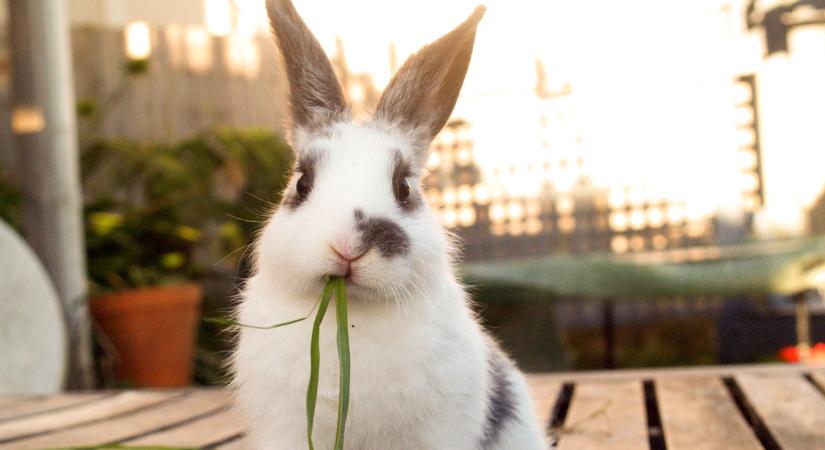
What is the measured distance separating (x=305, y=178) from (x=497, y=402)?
1.73 feet

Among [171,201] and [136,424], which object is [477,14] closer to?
[136,424]

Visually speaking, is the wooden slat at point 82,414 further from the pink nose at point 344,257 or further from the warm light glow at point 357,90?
the warm light glow at point 357,90

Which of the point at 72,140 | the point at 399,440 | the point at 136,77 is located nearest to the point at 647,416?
the point at 399,440

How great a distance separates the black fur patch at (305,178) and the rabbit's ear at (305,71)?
0.41ft

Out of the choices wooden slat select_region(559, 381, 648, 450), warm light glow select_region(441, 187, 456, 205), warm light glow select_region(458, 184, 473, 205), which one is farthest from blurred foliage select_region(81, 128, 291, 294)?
wooden slat select_region(559, 381, 648, 450)

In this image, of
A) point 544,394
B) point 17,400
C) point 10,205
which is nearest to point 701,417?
point 544,394

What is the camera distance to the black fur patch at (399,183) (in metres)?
1.51

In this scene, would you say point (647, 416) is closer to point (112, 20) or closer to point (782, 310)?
point (782, 310)

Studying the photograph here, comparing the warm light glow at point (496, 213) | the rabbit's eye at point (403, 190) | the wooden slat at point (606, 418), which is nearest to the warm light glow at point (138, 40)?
the warm light glow at point (496, 213)

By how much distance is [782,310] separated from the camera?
5988mm

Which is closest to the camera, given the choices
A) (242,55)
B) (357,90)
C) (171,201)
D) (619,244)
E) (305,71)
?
(305,71)

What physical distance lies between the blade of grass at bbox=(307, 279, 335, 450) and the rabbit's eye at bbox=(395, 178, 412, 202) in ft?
0.78

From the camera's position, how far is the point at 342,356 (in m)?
1.32

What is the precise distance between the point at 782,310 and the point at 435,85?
5052mm
